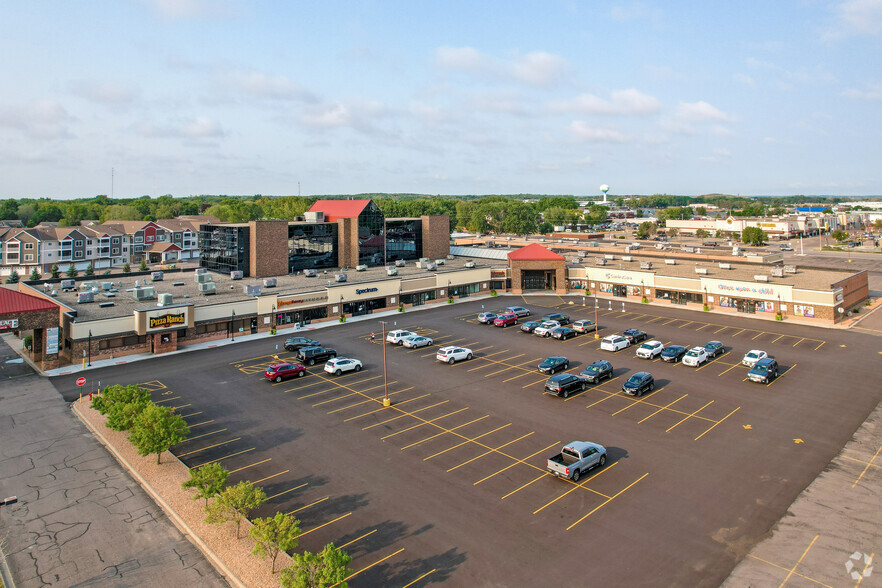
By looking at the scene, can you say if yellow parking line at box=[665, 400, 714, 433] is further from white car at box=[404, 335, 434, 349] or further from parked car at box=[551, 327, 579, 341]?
white car at box=[404, 335, 434, 349]

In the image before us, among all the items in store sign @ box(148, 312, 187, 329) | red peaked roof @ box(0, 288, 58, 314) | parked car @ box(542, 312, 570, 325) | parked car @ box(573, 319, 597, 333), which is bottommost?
parked car @ box(573, 319, 597, 333)

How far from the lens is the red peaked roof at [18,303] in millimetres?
45188

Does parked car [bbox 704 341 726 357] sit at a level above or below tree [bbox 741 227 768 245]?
below

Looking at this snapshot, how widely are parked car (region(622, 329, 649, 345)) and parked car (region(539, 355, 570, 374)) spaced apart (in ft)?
36.7

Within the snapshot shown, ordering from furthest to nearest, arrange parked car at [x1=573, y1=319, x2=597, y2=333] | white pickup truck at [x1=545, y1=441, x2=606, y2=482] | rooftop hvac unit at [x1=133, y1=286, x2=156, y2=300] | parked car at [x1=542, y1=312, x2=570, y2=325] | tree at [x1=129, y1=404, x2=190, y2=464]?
1. parked car at [x1=542, y1=312, x2=570, y2=325]
2. rooftop hvac unit at [x1=133, y1=286, x2=156, y2=300]
3. parked car at [x1=573, y1=319, x2=597, y2=333]
4. tree at [x1=129, y1=404, x2=190, y2=464]
5. white pickup truck at [x1=545, y1=441, x2=606, y2=482]

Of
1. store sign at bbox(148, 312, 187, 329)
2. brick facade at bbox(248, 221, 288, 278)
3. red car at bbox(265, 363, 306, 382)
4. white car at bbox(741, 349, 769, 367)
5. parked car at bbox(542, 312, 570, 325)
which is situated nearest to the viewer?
red car at bbox(265, 363, 306, 382)

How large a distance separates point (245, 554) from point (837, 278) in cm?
7655

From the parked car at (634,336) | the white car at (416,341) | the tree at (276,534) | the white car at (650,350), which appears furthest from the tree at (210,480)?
the parked car at (634,336)

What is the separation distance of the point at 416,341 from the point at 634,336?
72.4ft

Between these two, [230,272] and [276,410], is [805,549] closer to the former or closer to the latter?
[276,410]

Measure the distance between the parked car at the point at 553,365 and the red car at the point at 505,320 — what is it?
1565cm

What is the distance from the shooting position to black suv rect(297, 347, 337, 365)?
153 ft

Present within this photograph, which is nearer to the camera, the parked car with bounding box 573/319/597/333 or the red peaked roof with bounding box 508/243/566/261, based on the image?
the parked car with bounding box 573/319/597/333


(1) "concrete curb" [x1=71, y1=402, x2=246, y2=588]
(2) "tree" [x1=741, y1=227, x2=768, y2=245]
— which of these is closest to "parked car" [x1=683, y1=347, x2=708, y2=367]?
(1) "concrete curb" [x1=71, y1=402, x2=246, y2=588]
